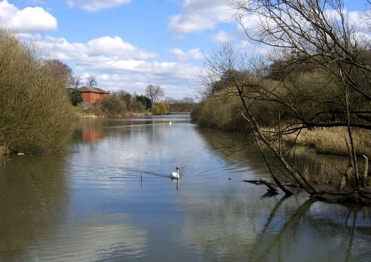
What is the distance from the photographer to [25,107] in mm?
16031

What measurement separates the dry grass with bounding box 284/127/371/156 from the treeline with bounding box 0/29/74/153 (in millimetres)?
11740

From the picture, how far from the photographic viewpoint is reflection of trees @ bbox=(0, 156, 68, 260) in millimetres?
6820

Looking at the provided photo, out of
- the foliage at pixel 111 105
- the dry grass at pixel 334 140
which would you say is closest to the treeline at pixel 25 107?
the dry grass at pixel 334 140

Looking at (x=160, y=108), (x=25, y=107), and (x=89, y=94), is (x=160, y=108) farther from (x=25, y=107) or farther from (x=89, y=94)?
(x=25, y=107)

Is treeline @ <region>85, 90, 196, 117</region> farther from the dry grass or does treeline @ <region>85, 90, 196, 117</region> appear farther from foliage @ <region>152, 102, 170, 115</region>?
the dry grass

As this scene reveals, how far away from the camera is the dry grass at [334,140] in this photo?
14672 mm

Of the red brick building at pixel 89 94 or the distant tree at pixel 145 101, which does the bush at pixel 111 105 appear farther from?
the distant tree at pixel 145 101

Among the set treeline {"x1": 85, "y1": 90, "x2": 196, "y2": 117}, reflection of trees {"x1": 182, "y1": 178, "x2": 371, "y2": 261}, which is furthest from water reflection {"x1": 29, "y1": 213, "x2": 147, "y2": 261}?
treeline {"x1": 85, "y1": 90, "x2": 196, "y2": 117}

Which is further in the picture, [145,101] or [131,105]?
[145,101]

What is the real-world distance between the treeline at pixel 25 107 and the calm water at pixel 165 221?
8.57 feet

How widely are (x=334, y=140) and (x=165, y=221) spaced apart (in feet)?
41.7

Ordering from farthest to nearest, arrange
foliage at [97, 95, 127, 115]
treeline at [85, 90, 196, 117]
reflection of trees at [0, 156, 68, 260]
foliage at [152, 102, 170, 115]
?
foliage at [152, 102, 170, 115]
foliage at [97, 95, 127, 115]
treeline at [85, 90, 196, 117]
reflection of trees at [0, 156, 68, 260]

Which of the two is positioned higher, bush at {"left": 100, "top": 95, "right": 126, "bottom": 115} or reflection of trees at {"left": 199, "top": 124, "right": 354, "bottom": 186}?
bush at {"left": 100, "top": 95, "right": 126, "bottom": 115}

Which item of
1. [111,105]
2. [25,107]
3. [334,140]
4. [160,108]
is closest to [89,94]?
[111,105]
